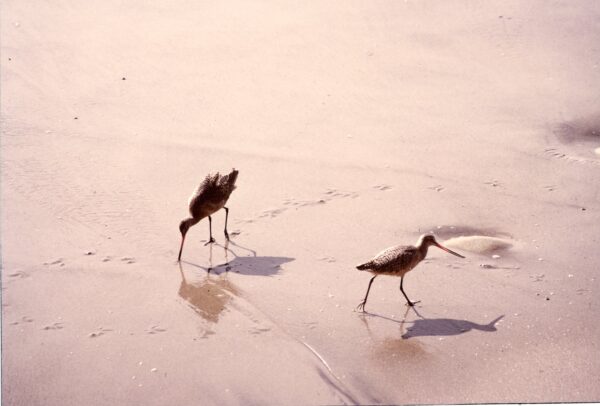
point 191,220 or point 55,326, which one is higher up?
point 191,220

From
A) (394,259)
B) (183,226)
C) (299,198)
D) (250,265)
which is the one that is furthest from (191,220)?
(394,259)

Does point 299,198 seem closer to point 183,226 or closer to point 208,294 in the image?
point 183,226

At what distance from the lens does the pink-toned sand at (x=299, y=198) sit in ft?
17.7

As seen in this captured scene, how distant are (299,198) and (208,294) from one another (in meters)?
1.55

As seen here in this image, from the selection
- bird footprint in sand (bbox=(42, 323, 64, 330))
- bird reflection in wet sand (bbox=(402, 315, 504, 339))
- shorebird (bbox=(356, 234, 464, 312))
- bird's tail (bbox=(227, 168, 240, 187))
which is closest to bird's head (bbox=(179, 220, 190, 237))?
bird's tail (bbox=(227, 168, 240, 187))

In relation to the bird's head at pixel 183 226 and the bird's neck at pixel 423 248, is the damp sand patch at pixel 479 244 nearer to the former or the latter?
the bird's neck at pixel 423 248

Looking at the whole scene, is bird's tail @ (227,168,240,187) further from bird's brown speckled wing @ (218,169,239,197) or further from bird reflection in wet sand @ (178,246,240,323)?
bird reflection in wet sand @ (178,246,240,323)

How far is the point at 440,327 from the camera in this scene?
5789mm

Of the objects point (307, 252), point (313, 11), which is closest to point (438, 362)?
point (307, 252)

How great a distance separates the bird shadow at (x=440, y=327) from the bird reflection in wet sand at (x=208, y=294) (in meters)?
1.21

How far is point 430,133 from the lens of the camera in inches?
332

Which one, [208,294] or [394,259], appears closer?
[394,259]

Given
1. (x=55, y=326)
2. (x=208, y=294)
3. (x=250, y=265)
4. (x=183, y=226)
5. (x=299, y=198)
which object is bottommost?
(x=55, y=326)

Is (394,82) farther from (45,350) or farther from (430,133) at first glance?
(45,350)
